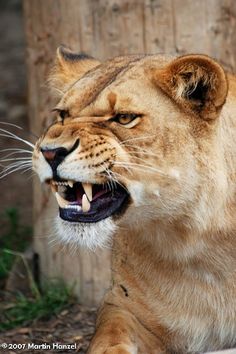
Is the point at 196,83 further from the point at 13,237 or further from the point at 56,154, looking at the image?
the point at 13,237

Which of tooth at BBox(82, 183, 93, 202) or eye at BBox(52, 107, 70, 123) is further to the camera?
eye at BBox(52, 107, 70, 123)

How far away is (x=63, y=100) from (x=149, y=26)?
54.2 inches

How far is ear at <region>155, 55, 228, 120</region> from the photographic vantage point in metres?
4.18

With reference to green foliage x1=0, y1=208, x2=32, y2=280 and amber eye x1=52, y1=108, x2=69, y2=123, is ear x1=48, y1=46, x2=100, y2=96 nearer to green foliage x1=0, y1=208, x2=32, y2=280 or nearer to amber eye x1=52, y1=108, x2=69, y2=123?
amber eye x1=52, y1=108, x2=69, y2=123

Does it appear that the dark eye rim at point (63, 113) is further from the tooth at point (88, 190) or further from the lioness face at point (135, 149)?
the tooth at point (88, 190)

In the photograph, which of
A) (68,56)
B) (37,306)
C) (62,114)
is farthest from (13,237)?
(62,114)

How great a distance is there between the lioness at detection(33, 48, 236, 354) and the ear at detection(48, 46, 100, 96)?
213mm

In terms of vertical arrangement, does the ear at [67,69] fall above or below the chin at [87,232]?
above

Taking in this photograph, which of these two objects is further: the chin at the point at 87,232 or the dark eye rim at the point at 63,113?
the dark eye rim at the point at 63,113

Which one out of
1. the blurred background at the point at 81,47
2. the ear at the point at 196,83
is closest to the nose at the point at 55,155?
the ear at the point at 196,83

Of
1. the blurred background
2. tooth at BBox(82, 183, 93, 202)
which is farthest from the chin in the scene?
the blurred background

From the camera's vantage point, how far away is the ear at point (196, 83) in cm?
418

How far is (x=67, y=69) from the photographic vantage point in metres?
4.93

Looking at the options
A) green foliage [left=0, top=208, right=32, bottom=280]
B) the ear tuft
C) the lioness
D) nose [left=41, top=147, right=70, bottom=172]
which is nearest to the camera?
nose [left=41, top=147, right=70, bottom=172]
